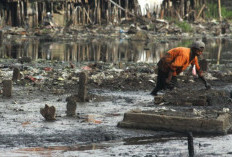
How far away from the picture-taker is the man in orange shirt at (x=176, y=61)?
32.8 feet

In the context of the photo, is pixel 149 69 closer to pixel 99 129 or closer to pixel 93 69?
pixel 93 69

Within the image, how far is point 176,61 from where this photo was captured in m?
10.1

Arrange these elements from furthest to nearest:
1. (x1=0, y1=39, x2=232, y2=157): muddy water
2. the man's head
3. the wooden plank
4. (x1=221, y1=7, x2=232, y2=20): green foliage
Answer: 1. (x1=221, y1=7, x2=232, y2=20): green foliage
2. the man's head
3. the wooden plank
4. (x1=0, y1=39, x2=232, y2=157): muddy water

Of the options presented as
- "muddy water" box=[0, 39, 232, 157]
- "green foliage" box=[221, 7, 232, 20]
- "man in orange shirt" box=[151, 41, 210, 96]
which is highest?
"green foliage" box=[221, 7, 232, 20]

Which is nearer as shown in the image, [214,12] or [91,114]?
[91,114]

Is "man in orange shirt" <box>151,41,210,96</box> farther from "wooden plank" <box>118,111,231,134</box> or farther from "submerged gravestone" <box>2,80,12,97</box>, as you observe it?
"submerged gravestone" <box>2,80,12,97</box>

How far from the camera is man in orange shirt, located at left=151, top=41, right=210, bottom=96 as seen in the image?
10009 millimetres

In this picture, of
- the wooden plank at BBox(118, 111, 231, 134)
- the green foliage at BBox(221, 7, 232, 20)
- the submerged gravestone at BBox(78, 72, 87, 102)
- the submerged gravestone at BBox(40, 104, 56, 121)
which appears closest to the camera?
the wooden plank at BBox(118, 111, 231, 134)

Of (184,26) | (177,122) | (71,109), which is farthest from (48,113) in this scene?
(184,26)

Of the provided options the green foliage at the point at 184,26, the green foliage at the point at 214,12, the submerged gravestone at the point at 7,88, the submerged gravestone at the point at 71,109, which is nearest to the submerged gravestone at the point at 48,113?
the submerged gravestone at the point at 71,109

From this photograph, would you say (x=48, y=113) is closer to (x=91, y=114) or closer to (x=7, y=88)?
(x=91, y=114)

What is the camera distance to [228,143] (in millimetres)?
7418

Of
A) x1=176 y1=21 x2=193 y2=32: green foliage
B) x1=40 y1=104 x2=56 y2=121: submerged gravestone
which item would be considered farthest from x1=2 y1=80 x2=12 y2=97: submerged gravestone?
x1=176 y1=21 x2=193 y2=32: green foliage

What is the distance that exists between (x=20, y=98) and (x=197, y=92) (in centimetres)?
308
